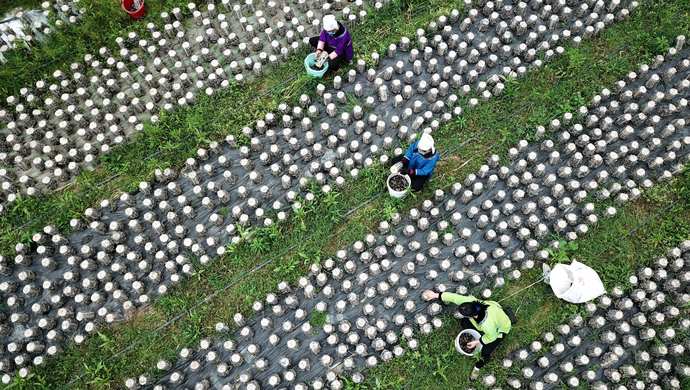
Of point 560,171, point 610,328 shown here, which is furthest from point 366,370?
point 560,171

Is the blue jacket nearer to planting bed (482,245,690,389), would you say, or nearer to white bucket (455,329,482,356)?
white bucket (455,329,482,356)

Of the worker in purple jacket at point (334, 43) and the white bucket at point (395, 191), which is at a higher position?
the worker in purple jacket at point (334, 43)

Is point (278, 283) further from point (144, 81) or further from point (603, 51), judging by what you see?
point (603, 51)

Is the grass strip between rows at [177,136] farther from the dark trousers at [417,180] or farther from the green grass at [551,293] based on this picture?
the green grass at [551,293]

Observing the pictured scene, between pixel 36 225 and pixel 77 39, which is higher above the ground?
pixel 77 39

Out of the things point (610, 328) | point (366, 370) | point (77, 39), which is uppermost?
point (77, 39)

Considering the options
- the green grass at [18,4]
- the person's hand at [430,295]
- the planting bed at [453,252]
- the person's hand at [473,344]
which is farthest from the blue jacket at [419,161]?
the green grass at [18,4]

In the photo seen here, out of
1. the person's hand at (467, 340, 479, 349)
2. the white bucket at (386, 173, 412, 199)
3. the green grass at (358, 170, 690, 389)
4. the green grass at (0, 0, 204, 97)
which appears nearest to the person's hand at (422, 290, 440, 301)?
the green grass at (358, 170, 690, 389)
